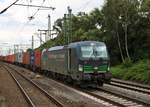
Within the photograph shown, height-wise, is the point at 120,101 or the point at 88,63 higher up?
the point at 88,63

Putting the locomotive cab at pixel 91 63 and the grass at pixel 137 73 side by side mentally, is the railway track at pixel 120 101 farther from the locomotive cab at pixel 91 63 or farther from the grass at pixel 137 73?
the grass at pixel 137 73

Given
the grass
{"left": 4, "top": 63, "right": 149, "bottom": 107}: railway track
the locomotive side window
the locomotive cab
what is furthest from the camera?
the grass

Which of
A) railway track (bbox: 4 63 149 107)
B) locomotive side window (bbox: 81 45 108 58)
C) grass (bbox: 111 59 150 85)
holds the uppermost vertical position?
locomotive side window (bbox: 81 45 108 58)

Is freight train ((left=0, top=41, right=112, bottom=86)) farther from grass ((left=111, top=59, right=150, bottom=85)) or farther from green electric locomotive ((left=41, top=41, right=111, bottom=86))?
grass ((left=111, top=59, right=150, bottom=85))

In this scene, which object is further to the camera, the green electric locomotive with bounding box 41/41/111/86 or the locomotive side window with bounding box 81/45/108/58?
the locomotive side window with bounding box 81/45/108/58

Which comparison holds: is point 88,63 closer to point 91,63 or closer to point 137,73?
point 91,63

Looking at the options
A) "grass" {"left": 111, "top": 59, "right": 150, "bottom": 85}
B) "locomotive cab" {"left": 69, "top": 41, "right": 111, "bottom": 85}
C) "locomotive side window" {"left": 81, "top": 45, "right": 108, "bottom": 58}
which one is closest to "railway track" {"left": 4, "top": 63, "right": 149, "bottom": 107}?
"locomotive cab" {"left": 69, "top": 41, "right": 111, "bottom": 85}

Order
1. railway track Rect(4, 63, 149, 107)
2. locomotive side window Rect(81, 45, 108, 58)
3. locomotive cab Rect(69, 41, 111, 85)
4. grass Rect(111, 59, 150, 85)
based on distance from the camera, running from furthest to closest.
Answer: grass Rect(111, 59, 150, 85) → locomotive side window Rect(81, 45, 108, 58) → locomotive cab Rect(69, 41, 111, 85) → railway track Rect(4, 63, 149, 107)

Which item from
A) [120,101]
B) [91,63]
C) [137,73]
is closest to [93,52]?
[91,63]

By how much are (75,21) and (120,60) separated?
28.0m

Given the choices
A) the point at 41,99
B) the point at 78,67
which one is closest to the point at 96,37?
the point at 78,67

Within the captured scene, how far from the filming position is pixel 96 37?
2173 inches

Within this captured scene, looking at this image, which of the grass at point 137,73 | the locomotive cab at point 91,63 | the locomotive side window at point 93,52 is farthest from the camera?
the grass at point 137,73

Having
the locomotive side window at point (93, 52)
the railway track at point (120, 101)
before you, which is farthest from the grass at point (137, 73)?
the railway track at point (120, 101)
